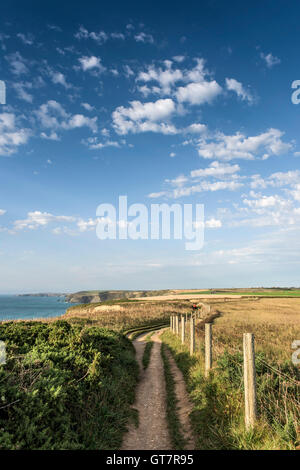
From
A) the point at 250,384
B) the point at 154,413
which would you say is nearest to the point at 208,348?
the point at 154,413

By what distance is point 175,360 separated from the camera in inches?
613

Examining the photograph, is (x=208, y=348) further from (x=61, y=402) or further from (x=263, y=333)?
(x=263, y=333)

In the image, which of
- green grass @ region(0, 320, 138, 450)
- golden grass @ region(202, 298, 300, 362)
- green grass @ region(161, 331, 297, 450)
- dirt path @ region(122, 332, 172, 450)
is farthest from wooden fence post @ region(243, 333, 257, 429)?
golden grass @ region(202, 298, 300, 362)

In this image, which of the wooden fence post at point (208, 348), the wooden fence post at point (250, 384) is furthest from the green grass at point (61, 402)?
the wooden fence post at point (250, 384)

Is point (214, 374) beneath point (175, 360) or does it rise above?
above

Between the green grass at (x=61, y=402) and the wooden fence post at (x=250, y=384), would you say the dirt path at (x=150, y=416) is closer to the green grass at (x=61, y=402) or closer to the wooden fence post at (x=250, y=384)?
the green grass at (x=61, y=402)

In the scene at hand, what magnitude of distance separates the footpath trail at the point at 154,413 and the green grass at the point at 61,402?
15.0 inches

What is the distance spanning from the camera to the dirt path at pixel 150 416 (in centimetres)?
673

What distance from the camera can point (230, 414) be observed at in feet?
22.1

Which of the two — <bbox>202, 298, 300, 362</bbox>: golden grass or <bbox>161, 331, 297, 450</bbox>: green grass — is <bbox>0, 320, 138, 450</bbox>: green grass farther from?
<bbox>202, 298, 300, 362</bbox>: golden grass
